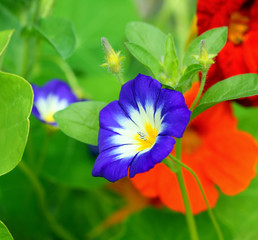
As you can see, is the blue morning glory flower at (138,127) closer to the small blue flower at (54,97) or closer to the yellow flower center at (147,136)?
the yellow flower center at (147,136)

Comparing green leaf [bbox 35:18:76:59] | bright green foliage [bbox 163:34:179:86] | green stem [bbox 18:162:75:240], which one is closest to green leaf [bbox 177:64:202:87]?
bright green foliage [bbox 163:34:179:86]

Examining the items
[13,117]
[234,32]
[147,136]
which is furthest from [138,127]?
[234,32]

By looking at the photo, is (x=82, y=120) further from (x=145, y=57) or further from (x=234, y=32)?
(x=234, y=32)

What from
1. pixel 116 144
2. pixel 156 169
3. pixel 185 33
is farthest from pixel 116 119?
pixel 185 33

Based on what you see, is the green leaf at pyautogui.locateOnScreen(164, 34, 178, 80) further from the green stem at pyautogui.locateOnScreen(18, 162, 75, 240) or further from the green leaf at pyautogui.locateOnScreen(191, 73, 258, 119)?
the green stem at pyautogui.locateOnScreen(18, 162, 75, 240)

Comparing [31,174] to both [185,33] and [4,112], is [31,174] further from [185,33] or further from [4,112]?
[185,33]

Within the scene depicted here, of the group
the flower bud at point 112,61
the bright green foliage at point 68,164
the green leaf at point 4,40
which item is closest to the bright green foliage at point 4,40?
the green leaf at point 4,40
